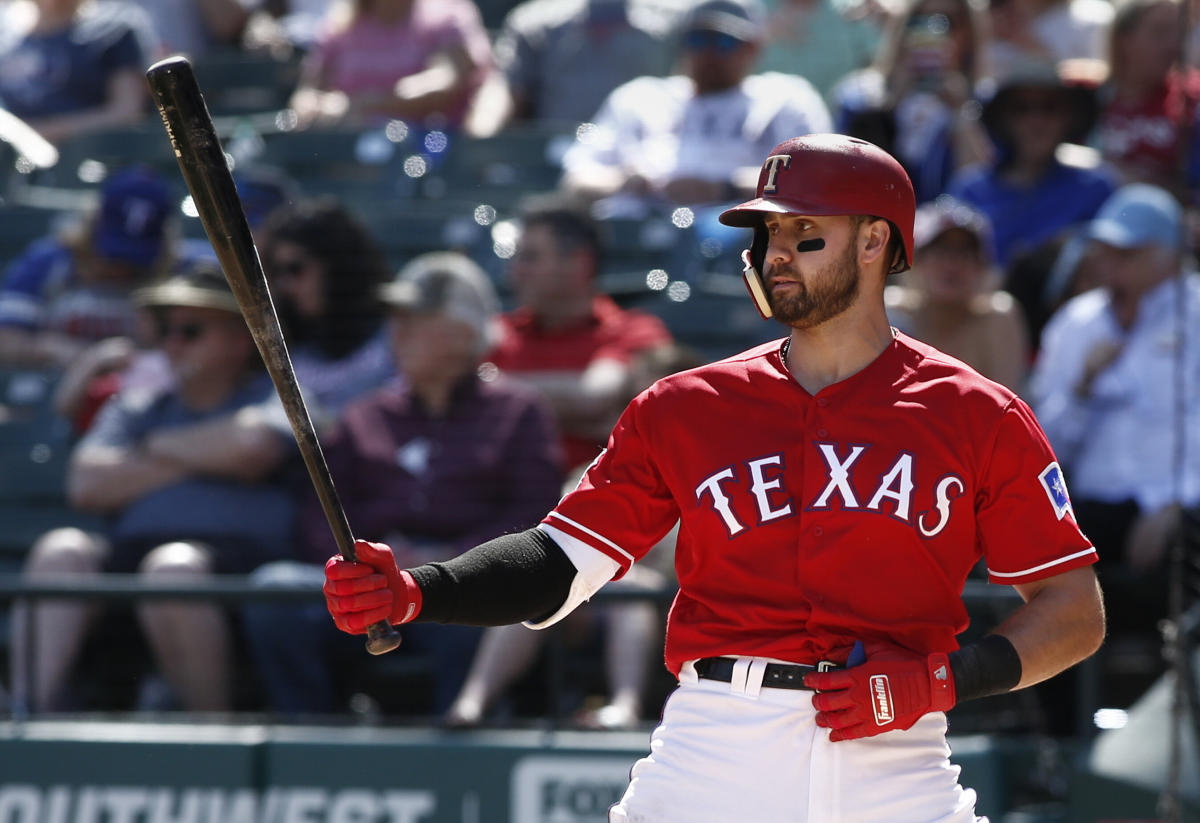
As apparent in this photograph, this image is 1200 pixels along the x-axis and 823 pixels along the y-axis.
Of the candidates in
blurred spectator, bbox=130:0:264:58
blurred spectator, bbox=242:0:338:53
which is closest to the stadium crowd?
blurred spectator, bbox=130:0:264:58

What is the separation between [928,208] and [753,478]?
11.9ft

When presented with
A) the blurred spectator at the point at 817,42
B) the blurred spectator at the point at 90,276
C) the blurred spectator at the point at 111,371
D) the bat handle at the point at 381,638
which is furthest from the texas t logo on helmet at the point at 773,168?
the blurred spectator at the point at 817,42

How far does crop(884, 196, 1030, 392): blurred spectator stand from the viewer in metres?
5.24

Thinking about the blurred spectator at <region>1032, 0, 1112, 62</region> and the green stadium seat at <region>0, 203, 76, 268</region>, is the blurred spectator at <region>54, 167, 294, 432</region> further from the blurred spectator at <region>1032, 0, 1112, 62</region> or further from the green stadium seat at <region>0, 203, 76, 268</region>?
the blurred spectator at <region>1032, 0, 1112, 62</region>

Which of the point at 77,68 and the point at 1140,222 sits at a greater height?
the point at 77,68

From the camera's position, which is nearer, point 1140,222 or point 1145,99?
point 1140,222

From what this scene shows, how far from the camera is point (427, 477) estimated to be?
522 cm

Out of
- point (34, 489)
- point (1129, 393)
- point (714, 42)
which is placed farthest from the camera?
point (714, 42)

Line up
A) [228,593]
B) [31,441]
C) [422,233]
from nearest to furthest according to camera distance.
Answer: [228,593] → [31,441] → [422,233]

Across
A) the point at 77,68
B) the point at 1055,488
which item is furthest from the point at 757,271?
the point at 77,68

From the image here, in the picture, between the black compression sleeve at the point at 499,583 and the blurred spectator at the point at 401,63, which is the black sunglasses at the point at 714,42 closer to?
the blurred spectator at the point at 401,63

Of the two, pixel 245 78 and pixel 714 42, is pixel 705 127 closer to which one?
pixel 714 42

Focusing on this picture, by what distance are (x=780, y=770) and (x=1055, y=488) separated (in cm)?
61

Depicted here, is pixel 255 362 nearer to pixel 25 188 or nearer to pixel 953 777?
pixel 25 188
